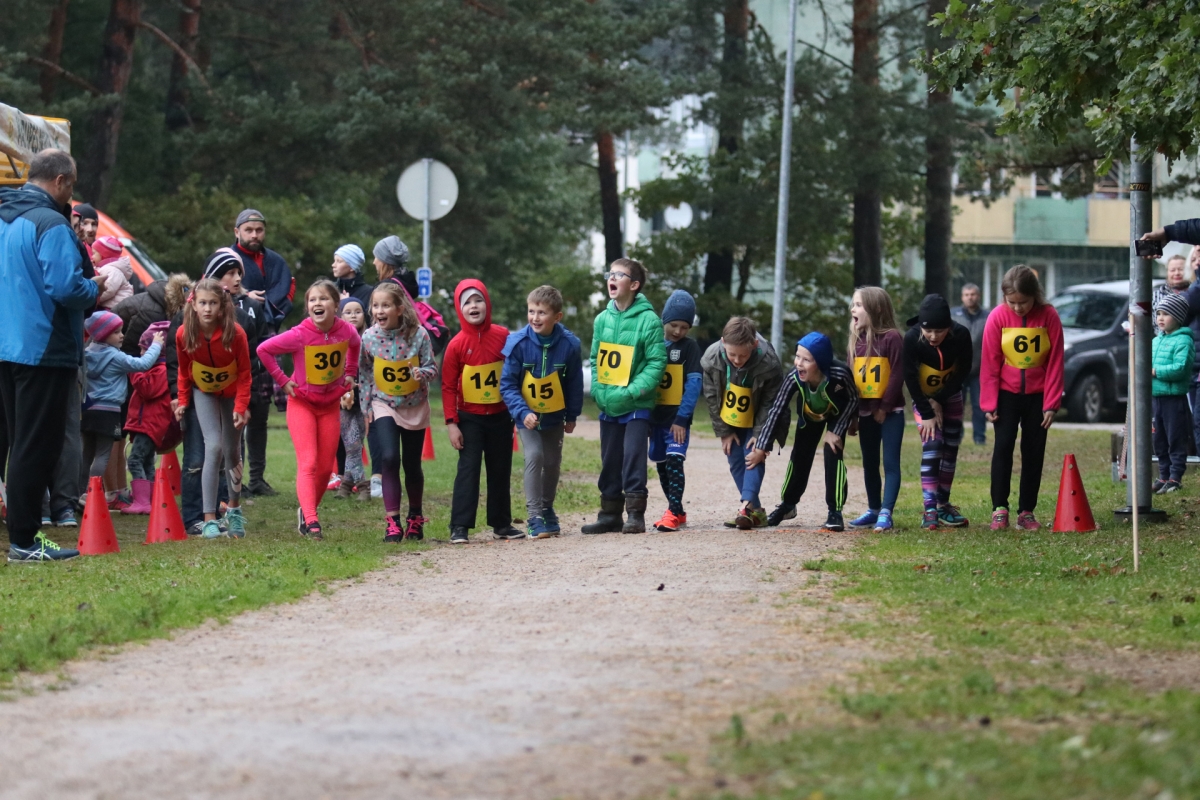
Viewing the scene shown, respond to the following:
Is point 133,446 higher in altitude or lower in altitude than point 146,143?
lower

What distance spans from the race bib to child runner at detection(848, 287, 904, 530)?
14 cm

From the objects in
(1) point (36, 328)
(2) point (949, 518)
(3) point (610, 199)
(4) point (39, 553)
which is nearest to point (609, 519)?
(2) point (949, 518)

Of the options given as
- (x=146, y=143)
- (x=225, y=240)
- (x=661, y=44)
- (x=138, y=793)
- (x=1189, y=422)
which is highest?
(x=661, y=44)

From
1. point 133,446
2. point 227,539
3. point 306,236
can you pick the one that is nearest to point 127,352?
point 133,446

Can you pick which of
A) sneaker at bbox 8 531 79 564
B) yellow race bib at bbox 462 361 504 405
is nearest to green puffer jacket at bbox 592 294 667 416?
yellow race bib at bbox 462 361 504 405

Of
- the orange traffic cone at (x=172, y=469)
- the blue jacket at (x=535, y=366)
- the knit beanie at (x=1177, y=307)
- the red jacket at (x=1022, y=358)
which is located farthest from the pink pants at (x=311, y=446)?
the knit beanie at (x=1177, y=307)

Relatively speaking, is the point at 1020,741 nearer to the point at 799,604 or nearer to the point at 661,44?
the point at 799,604

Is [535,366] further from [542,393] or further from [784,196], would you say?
[784,196]

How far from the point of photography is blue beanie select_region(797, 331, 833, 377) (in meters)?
11.0

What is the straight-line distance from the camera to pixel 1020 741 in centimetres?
506

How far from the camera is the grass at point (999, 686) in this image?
4.63 m

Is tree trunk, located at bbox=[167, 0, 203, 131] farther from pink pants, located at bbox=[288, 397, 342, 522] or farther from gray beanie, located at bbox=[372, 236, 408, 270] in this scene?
pink pants, located at bbox=[288, 397, 342, 522]

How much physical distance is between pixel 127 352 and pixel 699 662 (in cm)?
741

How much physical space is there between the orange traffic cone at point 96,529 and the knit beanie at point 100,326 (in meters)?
2.03
